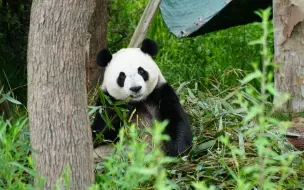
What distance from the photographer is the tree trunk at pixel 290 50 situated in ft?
15.9

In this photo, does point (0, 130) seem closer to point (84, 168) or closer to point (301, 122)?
point (84, 168)

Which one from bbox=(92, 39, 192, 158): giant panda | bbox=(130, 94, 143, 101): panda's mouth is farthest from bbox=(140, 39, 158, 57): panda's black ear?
bbox=(130, 94, 143, 101): panda's mouth

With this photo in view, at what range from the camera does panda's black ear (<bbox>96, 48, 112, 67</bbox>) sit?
4125 millimetres

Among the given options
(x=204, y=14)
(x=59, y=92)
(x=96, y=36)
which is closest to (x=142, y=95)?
(x=59, y=92)

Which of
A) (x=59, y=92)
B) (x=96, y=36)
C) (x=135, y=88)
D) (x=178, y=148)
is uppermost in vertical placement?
(x=59, y=92)

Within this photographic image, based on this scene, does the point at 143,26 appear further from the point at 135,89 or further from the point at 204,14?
the point at 135,89

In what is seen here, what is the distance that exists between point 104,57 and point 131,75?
0.28m

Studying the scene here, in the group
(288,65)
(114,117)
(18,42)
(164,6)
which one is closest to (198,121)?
(114,117)

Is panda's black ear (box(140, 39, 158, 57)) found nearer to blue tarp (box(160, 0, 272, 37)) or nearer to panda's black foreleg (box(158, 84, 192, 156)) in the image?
panda's black foreleg (box(158, 84, 192, 156))

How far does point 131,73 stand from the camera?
13.0ft

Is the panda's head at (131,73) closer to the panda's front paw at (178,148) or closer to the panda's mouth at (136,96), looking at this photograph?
the panda's mouth at (136,96)

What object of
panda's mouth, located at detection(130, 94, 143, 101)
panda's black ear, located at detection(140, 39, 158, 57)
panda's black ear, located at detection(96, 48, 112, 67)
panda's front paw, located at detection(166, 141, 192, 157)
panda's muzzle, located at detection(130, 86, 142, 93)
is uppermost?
panda's black ear, located at detection(140, 39, 158, 57)

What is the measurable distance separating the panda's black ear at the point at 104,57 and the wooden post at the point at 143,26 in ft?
3.69

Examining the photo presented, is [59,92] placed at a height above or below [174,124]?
above
